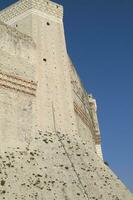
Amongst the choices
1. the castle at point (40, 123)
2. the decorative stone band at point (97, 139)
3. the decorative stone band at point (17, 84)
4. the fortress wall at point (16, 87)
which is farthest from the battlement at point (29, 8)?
the decorative stone band at point (97, 139)

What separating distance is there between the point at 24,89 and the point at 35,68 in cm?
128

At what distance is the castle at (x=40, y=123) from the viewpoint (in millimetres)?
11070

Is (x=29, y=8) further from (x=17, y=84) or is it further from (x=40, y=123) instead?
(x=40, y=123)

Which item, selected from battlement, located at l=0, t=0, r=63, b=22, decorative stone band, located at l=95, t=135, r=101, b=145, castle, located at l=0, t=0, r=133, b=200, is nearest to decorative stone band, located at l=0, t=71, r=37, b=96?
castle, located at l=0, t=0, r=133, b=200

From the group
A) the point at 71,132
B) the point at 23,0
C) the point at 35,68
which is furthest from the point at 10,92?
the point at 23,0

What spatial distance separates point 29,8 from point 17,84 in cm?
453

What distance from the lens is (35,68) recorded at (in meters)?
14.2

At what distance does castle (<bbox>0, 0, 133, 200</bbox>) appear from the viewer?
11070 mm

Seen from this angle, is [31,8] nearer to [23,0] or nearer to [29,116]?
[23,0]

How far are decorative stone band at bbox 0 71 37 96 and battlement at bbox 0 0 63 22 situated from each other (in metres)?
4.22

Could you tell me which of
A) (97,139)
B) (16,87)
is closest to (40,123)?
(16,87)

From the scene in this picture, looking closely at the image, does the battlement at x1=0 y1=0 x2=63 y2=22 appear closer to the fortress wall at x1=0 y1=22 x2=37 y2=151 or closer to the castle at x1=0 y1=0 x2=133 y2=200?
the castle at x1=0 y1=0 x2=133 y2=200

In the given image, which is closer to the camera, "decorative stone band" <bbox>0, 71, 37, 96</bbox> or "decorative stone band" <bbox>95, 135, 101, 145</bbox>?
"decorative stone band" <bbox>0, 71, 37, 96</bbox>

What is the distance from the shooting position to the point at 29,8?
52.6 ft
